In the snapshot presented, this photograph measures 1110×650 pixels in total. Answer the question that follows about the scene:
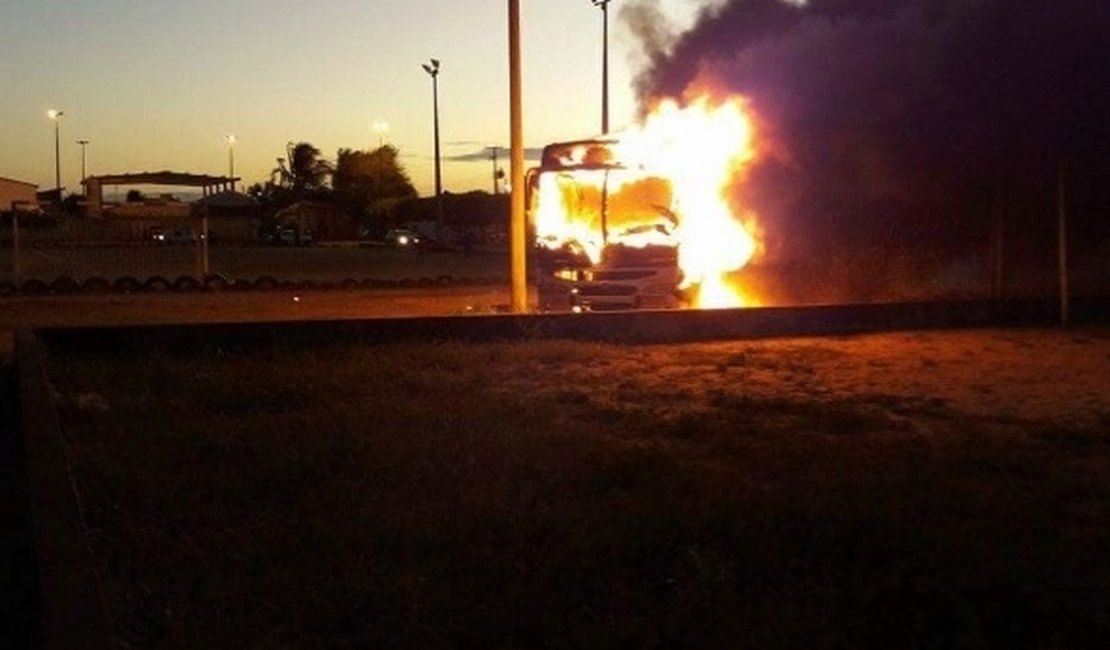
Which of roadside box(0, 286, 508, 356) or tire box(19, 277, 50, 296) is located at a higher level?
tire box(19, 277, 50, 296)

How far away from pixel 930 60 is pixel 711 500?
15363 mm

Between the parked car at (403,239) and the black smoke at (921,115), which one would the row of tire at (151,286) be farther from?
the parked car at (403,239)

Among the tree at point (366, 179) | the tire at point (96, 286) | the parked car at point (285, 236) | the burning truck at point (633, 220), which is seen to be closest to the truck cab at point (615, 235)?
the burning truck at point (633, 220)

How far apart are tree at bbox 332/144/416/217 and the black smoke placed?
241 ft

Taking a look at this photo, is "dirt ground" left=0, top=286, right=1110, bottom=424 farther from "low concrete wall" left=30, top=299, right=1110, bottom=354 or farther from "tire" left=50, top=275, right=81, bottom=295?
"tire" left=50, top=275, right=81, bottom=295

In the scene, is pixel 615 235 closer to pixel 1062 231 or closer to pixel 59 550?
pixel 1062 231

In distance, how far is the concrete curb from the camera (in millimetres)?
4305

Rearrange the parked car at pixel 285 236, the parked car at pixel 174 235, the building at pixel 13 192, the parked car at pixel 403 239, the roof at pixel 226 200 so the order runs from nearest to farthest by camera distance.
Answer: the parked car at pixel 174 235 → the parked car at pixel 285 236 → the parked car at pixel 403 239 → the building at pixel 13 192 → the roof at pixel 226 200

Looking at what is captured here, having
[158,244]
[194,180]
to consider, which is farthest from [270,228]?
[158,244]

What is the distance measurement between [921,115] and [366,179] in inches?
3053

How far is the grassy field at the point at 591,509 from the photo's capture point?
5184 mm

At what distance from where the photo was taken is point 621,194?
18625mm

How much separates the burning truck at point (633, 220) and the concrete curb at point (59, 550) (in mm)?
10556

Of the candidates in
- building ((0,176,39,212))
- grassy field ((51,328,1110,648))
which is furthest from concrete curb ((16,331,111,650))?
building ((0,176,39,212))
